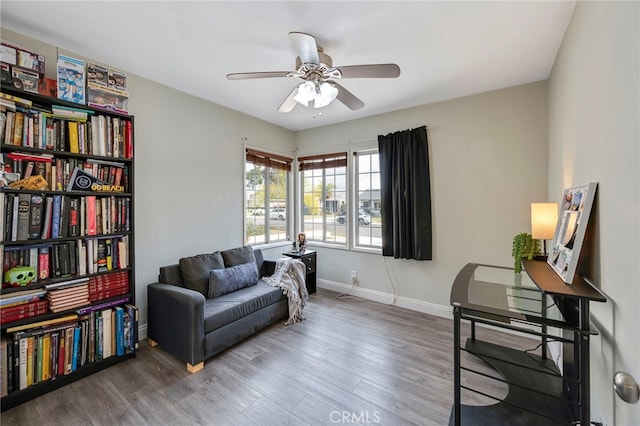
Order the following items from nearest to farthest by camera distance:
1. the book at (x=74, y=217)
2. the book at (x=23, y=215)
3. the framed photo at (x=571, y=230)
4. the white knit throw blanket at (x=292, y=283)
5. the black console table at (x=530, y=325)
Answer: the black console table at (x=530, y=325) < the framed photo at (x=571, y=230) < the book at (x=23, y=215) < the book at (x=74, y=217) < the white knit throw blanket at (x=292, y=283)

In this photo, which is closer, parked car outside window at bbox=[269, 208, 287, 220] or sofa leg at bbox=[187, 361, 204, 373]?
sofa leg at bbox=[187, 361, 204, 373]

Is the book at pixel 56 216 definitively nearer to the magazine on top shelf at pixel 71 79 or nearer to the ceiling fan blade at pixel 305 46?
the magazine on top shelf at pixel 71 79

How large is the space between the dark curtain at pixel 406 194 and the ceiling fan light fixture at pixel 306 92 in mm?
1657

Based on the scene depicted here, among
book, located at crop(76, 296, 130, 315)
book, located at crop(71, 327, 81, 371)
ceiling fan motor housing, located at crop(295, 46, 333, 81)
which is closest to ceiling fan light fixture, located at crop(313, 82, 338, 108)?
ceiling fan motor housing, located at crop(295, 46, 333, 81)

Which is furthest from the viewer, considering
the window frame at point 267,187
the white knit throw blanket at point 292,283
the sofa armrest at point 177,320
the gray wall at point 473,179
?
the window frame at point 267,187

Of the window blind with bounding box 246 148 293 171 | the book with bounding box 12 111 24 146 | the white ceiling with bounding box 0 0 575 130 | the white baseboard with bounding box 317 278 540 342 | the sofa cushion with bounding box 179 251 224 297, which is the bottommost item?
the white baseboard with bounding box 317 278 540 342

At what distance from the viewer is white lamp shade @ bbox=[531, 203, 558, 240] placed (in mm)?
1973

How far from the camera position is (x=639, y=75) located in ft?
3.05

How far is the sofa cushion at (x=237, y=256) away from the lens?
127 inches

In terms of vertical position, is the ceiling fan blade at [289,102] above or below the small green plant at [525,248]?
above

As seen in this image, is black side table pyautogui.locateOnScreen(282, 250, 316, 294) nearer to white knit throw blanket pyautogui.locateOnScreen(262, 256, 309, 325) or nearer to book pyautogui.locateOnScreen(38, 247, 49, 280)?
white knit throw blanket pyautogui.locateOnScreen(262, 256, 309, 325)

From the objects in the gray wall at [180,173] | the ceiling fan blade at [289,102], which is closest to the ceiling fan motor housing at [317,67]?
the ceiling fan blade at [289,102]

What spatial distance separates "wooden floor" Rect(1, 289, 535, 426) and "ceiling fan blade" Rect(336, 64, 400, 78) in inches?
94.7

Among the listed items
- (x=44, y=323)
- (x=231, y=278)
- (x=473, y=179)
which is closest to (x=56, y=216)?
(x=44, y=323)
